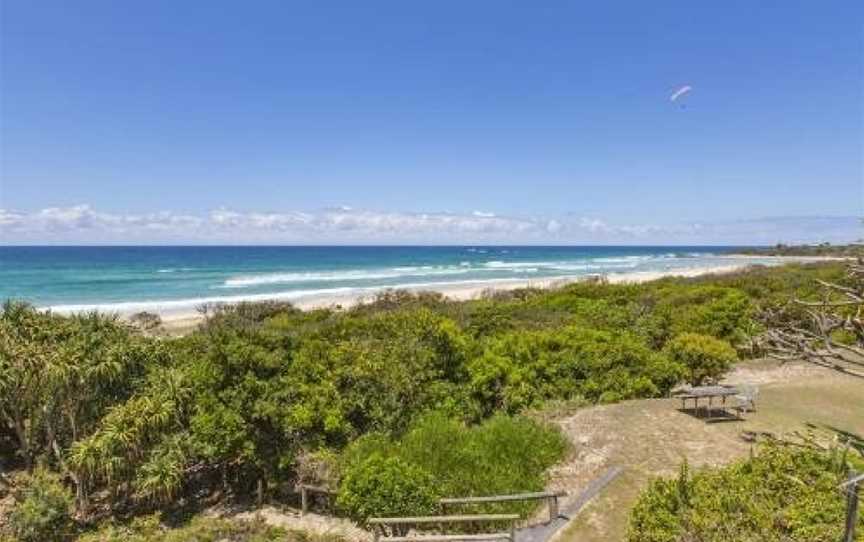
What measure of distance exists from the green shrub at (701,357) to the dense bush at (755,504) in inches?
348

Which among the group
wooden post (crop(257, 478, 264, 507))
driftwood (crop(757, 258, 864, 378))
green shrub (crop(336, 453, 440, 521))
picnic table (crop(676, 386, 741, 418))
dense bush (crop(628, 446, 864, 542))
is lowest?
wooden post (crop(257, 478, 264, 507))

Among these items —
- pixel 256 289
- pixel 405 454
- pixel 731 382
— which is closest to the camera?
pixel 405 454

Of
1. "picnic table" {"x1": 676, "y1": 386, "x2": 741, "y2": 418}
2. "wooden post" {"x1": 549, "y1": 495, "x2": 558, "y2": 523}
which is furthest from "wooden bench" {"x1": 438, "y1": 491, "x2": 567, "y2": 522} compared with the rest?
"picnic table" {"x1": 676, "y1": 386, "x2": 741, "y2": 418}

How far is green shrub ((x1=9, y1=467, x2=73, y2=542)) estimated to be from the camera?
441 inches

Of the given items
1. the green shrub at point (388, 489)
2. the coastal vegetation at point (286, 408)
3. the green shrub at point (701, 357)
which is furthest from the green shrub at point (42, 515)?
the green shrub at point (701, 357)

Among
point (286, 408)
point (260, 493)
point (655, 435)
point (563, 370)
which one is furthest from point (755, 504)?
point (260, 493)

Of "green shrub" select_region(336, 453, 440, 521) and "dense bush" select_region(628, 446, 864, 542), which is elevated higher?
"dense bush" select_region(628, 446, 864, 542)

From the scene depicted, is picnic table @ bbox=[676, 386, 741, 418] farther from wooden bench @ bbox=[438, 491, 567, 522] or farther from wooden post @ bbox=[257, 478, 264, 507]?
wooden post @ bbox=[257, 478, 264, 507]

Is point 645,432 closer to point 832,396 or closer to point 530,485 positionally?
point 530,485

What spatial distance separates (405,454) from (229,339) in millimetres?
4370

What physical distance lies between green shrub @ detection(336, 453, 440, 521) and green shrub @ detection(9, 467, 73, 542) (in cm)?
581

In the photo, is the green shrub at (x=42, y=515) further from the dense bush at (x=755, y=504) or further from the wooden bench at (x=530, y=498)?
the dense bush at (x=755, y=504)

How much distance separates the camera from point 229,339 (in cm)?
1234

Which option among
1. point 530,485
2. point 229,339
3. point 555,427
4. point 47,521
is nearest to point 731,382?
point 555,427
